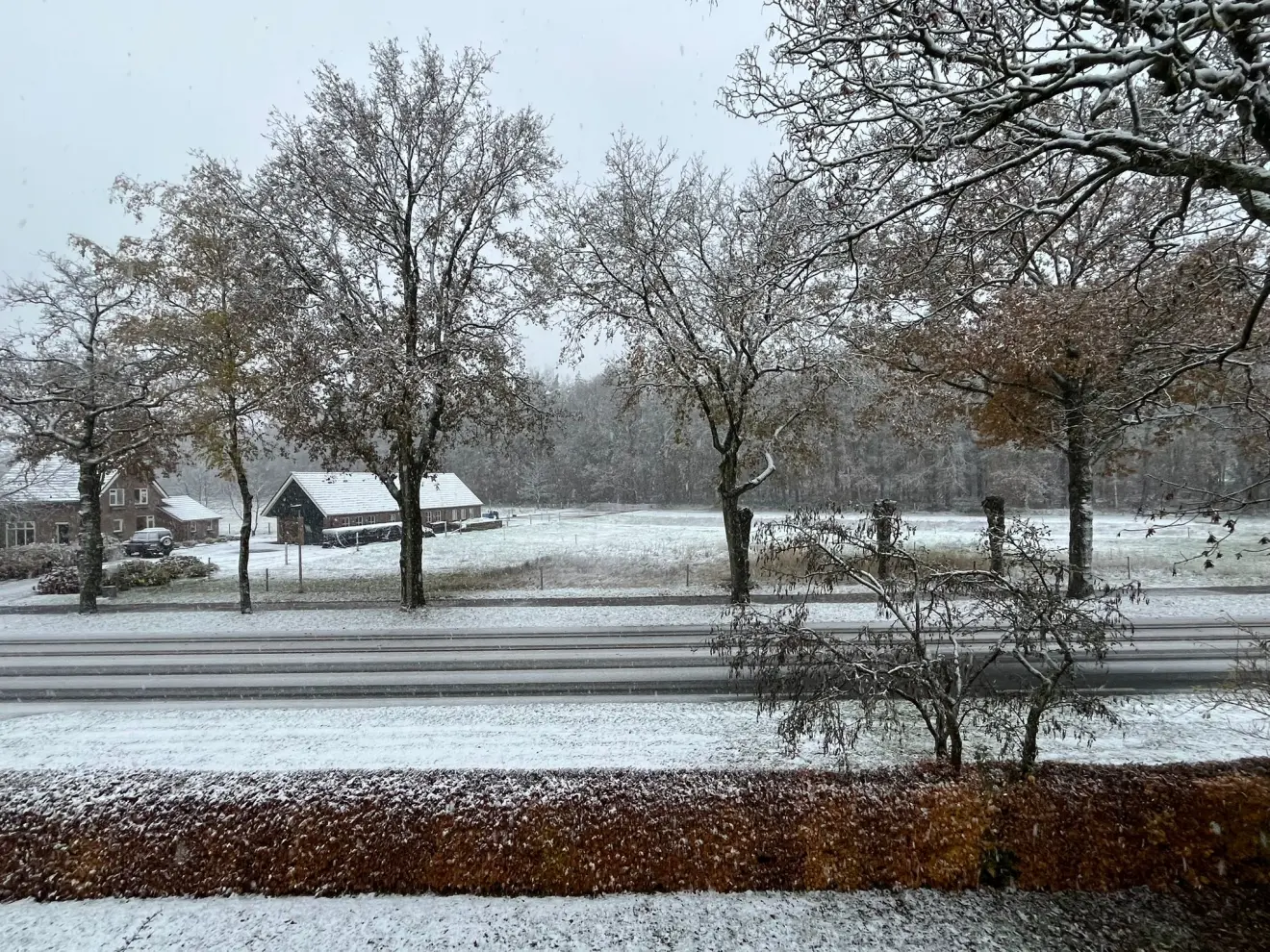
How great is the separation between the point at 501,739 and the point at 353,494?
141 feet

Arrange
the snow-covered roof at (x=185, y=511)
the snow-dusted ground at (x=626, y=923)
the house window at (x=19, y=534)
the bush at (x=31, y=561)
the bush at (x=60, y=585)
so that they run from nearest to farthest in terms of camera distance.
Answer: the snow-dusted ground at (x=626, y=923), the bush at (x=60, y=585), the bush at (x=31, y=561), the house window at (x=19, y=534), the snow-covered roof at (x=185, y=511)

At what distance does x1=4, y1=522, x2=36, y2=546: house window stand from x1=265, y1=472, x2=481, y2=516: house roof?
486 inches

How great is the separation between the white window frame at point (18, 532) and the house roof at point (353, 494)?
40.4 feet

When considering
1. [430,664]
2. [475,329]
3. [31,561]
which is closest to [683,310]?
[475,329]

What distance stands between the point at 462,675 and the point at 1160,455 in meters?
50.2

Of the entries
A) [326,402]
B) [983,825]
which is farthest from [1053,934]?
[326,402]

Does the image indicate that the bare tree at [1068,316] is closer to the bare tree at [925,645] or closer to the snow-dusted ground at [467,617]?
the bare tree at [925,645]

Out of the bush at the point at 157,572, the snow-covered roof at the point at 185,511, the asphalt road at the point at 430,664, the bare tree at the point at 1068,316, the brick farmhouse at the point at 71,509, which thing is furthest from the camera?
the snow-covered roof at the point at 185,511

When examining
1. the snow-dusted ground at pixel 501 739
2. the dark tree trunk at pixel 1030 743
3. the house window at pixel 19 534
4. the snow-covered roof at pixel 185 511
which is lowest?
the snow-dusted ground at pixel 501 739

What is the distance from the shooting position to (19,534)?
3878cm

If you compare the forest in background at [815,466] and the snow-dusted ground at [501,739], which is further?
the forest in background at [815,466]

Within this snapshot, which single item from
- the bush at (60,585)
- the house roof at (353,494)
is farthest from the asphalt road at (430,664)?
the house roof at (353,494)

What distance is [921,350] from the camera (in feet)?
62.7

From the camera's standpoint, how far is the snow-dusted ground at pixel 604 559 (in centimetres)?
2441
